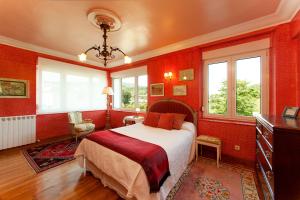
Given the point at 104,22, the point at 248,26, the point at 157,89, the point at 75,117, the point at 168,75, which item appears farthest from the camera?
the point at 75,117

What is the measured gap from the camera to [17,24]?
269 cm

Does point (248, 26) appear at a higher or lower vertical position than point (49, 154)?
higher

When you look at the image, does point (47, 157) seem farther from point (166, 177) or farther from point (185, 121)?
point (185, 121)

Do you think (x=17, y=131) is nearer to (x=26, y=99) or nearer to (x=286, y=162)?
(x=26, y=99)

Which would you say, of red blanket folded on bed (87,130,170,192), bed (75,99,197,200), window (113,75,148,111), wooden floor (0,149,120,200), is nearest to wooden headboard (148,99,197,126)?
bed (75,99,197,200)

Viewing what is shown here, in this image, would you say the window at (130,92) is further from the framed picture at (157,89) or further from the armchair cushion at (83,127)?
the armchair cushion at (83,127)

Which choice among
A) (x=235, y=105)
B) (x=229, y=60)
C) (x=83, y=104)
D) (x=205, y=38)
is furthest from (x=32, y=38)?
(x=235, y=105)

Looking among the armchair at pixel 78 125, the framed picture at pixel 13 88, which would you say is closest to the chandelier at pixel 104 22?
the armchair at pixel 78 125

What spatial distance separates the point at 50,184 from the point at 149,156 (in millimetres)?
1740

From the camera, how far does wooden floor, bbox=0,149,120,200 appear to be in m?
1.85

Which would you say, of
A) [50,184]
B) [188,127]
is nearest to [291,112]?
[188,127]

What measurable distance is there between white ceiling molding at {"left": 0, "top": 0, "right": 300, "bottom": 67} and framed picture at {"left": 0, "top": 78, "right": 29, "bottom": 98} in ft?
3.10

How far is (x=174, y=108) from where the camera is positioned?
3.69 meters

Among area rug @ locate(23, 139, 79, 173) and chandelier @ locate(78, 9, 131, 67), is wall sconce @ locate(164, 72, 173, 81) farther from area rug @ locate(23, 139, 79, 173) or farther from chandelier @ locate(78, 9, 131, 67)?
area rug @ locate(23, 139, 79, 173)
